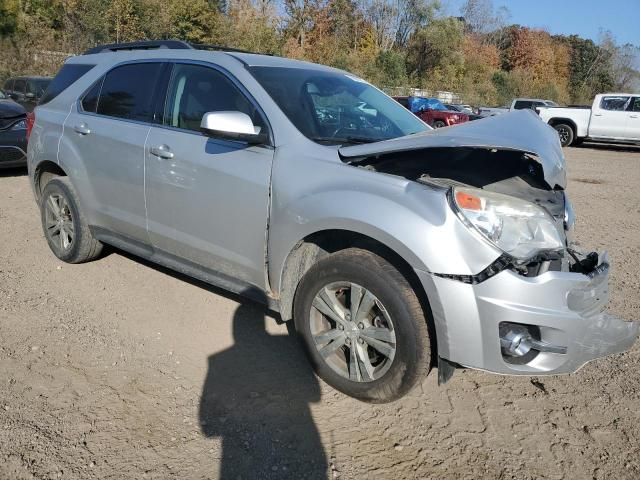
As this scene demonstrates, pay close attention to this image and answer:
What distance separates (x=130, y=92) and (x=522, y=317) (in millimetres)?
3197

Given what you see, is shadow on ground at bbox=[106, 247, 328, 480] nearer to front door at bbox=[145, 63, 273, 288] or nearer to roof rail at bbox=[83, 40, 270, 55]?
front door at bbox=[145, 63, 273, 288]

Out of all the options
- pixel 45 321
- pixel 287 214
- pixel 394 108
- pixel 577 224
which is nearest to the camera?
pixel 287 214

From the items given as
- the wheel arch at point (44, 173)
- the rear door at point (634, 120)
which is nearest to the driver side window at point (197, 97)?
the wheel arch at point (44, 173)

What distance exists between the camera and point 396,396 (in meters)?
2.76

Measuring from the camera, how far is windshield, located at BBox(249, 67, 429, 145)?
328cm

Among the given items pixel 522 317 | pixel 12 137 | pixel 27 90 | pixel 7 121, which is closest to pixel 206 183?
pixel 522 317

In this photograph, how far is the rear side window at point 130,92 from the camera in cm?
387

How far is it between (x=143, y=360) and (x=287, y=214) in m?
1.30

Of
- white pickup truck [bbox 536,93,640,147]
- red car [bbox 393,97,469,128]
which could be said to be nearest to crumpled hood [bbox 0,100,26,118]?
red car [bbox 393,97,469,128]

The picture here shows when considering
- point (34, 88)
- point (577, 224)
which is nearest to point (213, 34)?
point (34, 88)

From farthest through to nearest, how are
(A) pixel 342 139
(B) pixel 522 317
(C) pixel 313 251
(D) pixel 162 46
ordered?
(D) pixel 162 46
(A) pixel 342 139
(C) pixel 313 251
(B) pixel 522 317

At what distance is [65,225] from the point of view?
4.67 metres

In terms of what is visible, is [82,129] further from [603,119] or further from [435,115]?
[435,115]

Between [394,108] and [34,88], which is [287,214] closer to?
[394,108]
